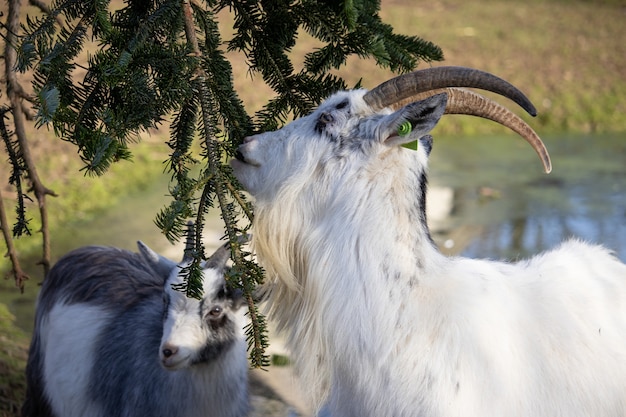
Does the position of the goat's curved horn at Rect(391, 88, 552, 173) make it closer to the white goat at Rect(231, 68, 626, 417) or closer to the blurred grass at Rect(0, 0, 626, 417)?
the white goat at Rect(231, 68, 626, 417)

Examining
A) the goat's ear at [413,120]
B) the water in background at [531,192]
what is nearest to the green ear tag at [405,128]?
the goat's ear at [413,120]

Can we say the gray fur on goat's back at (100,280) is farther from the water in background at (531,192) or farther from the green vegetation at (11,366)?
the water in background at (531,192)

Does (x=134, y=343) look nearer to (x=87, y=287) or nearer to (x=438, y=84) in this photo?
(x=87, y=287)

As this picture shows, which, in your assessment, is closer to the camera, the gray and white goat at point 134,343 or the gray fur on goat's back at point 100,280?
the gray and white goat at point 134,343

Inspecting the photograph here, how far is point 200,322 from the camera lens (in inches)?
160

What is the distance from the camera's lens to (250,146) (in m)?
3.02

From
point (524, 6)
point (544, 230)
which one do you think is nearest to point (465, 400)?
point (544, 230)

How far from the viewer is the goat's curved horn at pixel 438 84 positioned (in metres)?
2.90

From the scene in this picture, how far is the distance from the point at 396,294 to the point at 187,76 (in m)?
1.00

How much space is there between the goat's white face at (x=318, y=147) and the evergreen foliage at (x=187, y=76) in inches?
4.0

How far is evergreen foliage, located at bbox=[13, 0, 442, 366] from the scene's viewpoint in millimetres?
2707

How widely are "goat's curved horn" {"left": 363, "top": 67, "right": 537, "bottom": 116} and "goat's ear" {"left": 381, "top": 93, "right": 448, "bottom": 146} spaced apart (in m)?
0.19

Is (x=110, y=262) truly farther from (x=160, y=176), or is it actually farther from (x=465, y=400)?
(x=160, y=176)

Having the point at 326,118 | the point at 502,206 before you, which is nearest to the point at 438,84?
the point at 326,118
